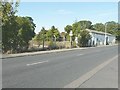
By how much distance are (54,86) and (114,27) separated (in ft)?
534

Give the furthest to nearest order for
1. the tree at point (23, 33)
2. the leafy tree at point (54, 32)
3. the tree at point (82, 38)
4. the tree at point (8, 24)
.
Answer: the leafy tree at point (54, 32)
the tree at point (82, 38)
the tree at point (23, 33)
the tree at point (8, 24)

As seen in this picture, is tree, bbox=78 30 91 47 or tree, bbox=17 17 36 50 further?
tree, bbox=78 30 91 47

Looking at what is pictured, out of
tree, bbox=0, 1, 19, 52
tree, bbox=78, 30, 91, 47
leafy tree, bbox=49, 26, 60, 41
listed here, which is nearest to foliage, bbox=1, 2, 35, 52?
tree, bbox=0, 1, 19, 52

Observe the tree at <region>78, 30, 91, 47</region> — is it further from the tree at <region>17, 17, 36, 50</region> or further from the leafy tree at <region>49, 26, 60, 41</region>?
the tree at <region>17, 17, 36, 50</region>

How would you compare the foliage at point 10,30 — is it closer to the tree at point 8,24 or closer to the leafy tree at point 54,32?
the tree at point 8,24

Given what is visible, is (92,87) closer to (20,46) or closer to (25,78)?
(25,78)

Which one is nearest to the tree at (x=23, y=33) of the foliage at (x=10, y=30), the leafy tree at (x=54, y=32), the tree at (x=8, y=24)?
the foliage at (x=10, y=30)

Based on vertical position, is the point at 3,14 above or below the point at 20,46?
above

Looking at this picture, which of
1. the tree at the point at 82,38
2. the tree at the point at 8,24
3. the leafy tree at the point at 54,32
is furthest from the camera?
the leafy tree at the point at 54,32

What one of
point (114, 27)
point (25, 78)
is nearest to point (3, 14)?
point (25, 78)

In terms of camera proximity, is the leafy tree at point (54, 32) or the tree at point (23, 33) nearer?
the tree at point (23, 33)

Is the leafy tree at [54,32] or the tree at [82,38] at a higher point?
the leafy tree at [54,32]

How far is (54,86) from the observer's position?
436 inches

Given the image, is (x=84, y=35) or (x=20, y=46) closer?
(x=20, y=46)
